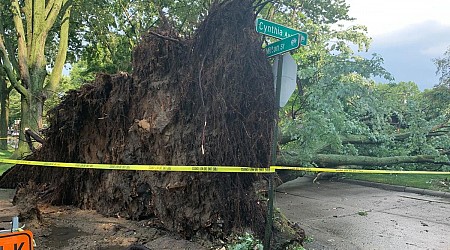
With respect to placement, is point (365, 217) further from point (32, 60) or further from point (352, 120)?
point (32, 60)

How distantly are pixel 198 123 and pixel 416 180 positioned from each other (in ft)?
32.9

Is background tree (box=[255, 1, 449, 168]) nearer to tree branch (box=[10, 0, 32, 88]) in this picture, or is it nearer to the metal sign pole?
the metal sign pole

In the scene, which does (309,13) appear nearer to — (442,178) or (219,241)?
(442,178)

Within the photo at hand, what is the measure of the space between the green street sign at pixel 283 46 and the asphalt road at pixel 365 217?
258 cm

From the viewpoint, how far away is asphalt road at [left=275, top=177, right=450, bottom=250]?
5289 mm

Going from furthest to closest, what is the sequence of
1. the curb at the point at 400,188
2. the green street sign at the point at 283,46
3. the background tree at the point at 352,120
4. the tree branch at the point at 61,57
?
the tree branch at the point at 61,57 < the curb at the point at 400,188 < the background tree at the point at 352,120 < the green street sign at the point at 283,46

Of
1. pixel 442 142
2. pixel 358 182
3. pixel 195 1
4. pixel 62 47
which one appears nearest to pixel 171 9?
pixel 195 1

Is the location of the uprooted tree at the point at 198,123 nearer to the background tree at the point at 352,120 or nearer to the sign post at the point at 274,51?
the sign post at the point at 274,51

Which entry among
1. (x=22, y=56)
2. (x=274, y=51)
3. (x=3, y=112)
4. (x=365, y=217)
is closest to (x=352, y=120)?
(x=365, y=217)

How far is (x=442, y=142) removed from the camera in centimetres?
994

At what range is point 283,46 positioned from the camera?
13.2 ft

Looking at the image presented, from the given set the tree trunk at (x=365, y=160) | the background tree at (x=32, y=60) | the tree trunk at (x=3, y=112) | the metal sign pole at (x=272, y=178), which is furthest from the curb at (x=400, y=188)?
the tree trunk at (x=3, y=112)

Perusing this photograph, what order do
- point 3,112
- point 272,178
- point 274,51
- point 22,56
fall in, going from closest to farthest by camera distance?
point 272,178 → point 274,51 → point 22,56 → point 3,112

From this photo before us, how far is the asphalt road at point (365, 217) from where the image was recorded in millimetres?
5289
